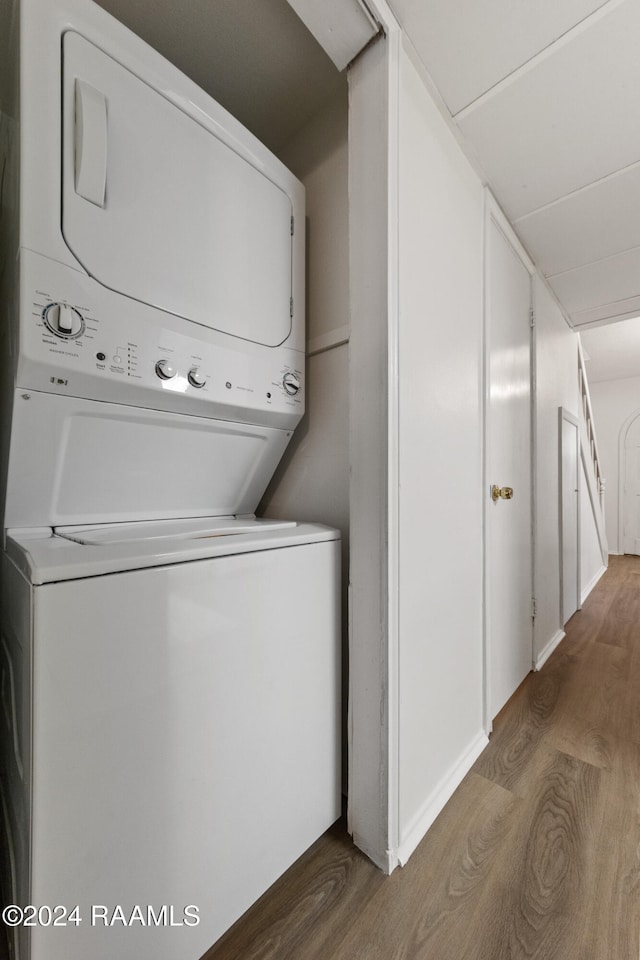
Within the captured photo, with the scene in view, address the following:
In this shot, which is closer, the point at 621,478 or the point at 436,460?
the point at 436,460

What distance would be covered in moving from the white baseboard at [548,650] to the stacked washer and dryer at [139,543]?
1533 millimetres

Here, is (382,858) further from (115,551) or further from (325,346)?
(325,346)

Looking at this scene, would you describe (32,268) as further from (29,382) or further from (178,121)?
(178,121)

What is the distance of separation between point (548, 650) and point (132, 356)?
2575 mm

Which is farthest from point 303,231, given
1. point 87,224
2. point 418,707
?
point 418,707

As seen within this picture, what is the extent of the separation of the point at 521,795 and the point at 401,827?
491 millimetres

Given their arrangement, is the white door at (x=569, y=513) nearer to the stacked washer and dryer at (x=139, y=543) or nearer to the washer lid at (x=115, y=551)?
the stacked washer and dryer at (x=139, y=543)

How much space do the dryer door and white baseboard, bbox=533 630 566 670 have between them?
2.13 meters

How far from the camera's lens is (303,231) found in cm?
121

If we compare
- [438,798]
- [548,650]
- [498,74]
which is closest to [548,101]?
[498,74]

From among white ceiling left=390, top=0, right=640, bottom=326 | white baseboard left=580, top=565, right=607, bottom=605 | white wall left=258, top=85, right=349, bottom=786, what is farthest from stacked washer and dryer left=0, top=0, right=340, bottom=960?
white baseboard left=580, top=565, right=607, bottom=605

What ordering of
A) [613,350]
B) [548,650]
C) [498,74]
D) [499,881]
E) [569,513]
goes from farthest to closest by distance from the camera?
[613,350] → [569,513] → [548,650] → [498,74] → [499,881]

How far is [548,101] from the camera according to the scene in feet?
4.00

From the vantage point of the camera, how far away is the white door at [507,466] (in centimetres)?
158
